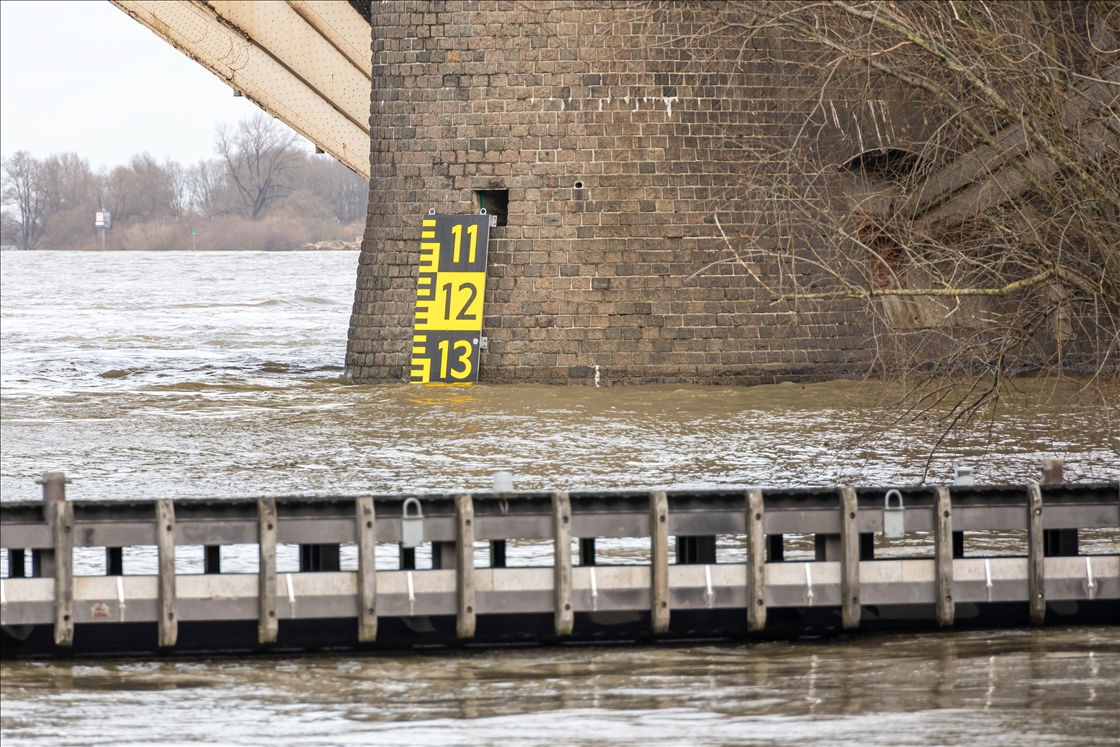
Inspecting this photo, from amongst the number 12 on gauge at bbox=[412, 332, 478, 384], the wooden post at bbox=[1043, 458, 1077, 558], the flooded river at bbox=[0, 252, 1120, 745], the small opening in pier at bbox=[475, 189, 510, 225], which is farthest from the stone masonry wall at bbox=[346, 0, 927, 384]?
the wooden post at bbox=[1043, 458, 1077, 558]

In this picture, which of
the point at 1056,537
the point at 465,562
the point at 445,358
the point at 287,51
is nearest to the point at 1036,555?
the point at 1056,537

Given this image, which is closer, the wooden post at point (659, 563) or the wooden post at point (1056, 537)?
the wooden post at point (659, 563)

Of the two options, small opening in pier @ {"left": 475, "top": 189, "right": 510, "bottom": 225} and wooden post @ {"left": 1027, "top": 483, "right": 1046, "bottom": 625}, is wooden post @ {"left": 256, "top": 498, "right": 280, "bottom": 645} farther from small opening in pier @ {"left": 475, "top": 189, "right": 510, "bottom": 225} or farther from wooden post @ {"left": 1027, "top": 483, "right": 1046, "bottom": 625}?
small opening in pier @ {"left": 475, "top": 189, "right": 510, "bottom": 225}

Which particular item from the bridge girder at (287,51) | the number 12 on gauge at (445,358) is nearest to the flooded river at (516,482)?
the number 12 on gauge at (445,358)

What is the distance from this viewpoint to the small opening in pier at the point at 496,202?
19594mm

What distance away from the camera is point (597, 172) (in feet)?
63.3

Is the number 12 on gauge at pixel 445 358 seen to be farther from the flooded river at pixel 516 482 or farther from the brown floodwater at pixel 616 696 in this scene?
the brown floodwater at pixel 616 696

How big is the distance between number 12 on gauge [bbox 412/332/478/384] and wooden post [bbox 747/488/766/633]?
11.9m

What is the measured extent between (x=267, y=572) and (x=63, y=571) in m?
1.00

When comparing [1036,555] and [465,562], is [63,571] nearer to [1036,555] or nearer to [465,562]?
[465,562]

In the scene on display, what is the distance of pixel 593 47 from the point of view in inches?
752

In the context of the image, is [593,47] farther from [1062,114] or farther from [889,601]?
[889,601]

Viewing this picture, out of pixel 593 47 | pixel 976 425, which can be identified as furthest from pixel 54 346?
pixel 976 425

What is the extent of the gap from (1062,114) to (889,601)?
3.86 m
